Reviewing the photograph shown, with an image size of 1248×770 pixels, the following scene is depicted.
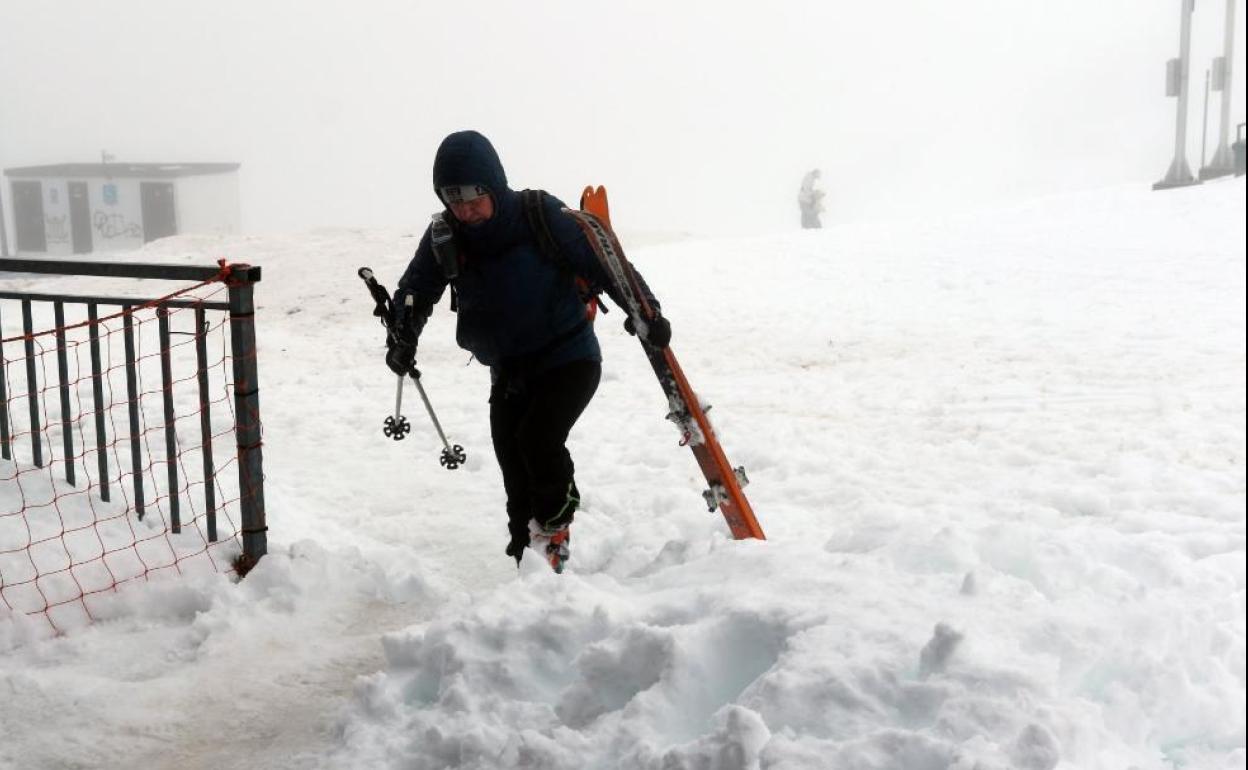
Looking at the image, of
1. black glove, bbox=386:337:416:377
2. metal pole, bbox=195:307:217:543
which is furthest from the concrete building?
black glove, bbox=386:337:416:377

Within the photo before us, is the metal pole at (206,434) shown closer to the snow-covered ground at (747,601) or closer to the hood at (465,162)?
the snow-covered ground at (747,601)

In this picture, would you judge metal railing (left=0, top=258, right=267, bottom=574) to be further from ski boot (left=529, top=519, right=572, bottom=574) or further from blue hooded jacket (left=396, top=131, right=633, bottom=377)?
ski boot (left=529, top=519, right=572, bottom=574)

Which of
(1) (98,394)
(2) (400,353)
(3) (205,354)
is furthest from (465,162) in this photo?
(1) (98,394)

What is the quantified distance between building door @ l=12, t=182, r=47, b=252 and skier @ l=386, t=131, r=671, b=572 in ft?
106

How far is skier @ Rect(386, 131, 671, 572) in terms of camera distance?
167 inches

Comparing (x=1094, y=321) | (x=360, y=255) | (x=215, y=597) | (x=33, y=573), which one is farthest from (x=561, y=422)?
(x=360, y=255)

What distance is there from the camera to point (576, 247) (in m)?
4.29

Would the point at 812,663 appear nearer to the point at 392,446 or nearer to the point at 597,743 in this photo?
the point at 597,743

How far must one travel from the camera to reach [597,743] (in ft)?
9.59

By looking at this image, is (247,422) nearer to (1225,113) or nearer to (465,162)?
(465,162)

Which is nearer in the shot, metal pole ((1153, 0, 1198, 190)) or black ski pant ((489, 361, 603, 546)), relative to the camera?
black ski pant ((489, 361, 603, 546))

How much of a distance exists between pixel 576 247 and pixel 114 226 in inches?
1225

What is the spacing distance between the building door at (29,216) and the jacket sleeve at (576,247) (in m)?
32.6

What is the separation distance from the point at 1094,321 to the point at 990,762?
381 inches
